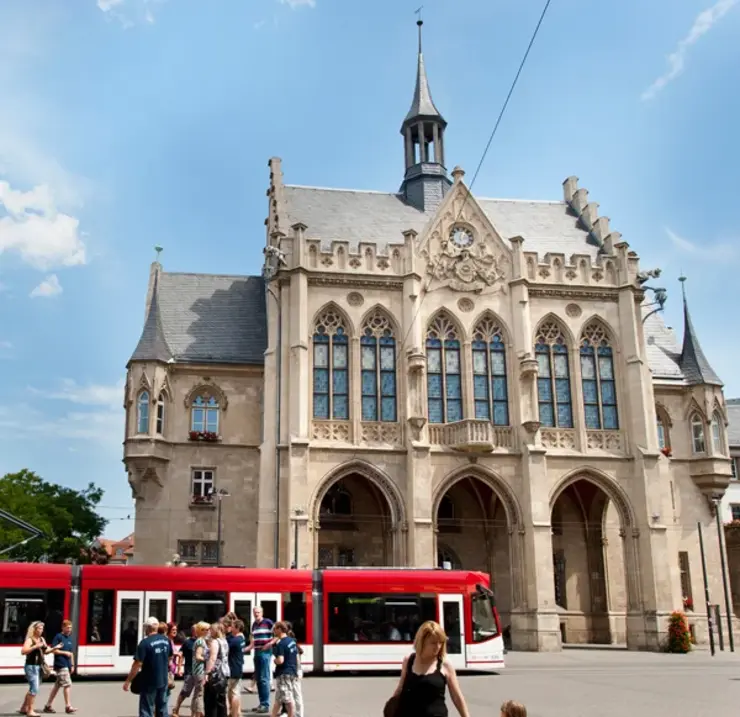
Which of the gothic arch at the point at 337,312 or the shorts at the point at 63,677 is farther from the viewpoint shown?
the gothic arch at the point at 337,312

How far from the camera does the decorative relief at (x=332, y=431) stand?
35344mm

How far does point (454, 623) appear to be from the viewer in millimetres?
23953

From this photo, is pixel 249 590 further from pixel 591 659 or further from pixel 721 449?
pixel 721 449

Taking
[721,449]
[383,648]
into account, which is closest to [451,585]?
[383,648]

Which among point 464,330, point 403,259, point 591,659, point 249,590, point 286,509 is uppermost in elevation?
point 403,259

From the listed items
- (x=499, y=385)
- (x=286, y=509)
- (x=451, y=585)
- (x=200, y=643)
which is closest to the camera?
(x=200, y=643)

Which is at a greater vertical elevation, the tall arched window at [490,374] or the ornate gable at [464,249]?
the ornate gable at [464,249]

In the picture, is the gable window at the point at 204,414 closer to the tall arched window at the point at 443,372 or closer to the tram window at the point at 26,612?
the tall arched window at the point at 443,372

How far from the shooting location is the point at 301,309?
35938mm

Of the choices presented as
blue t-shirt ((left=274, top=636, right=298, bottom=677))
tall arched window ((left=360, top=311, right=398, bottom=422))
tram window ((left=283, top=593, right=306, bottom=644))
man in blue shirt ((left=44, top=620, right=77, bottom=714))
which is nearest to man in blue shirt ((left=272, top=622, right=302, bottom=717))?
blue t-shirt ((left=274, top=636, right=298, bottom=677))

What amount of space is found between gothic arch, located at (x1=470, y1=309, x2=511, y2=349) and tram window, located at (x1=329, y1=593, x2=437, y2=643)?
620 inches

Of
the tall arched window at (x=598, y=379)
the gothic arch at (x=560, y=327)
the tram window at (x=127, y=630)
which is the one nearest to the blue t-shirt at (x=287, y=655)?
the tram window at (x=127, y=630)

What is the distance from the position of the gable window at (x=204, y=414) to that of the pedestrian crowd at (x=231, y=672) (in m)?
19.5

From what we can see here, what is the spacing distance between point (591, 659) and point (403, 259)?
1683 centimetres
